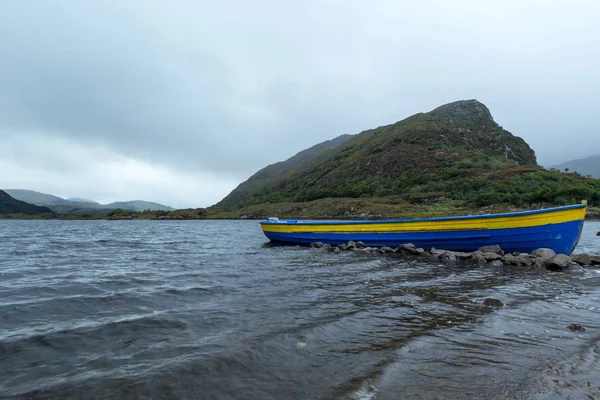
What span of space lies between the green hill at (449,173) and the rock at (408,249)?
49.7 meters

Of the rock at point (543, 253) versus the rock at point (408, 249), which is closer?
the rock at point (543, 253)

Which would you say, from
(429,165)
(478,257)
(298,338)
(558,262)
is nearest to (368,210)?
(429,165)

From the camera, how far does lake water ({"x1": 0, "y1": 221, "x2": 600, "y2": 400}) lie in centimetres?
516

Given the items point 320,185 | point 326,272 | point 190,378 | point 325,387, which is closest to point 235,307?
point 190,378

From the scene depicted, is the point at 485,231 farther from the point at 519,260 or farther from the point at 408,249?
the point at 408,249

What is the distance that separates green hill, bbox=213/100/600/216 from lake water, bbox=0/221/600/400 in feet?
200

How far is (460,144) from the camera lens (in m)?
132

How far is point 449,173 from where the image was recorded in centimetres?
9844

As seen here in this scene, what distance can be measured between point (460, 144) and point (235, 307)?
5604 inches

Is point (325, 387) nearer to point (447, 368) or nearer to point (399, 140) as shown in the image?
point (447, 368)

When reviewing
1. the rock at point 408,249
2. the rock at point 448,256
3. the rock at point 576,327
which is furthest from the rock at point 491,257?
the rock at point 576,327

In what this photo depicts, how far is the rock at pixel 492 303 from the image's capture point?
979 centimetres

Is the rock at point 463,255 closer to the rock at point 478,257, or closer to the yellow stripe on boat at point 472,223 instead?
the rock at point 478,257

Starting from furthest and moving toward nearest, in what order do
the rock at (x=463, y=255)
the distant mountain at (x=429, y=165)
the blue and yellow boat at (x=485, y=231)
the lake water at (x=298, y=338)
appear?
the distant mountain at (x=429, y=165) < the rock at (x=463, y=255) < the blue and yellow boat at (x=485, y=231) < the lake water at (x=298, y=338)
